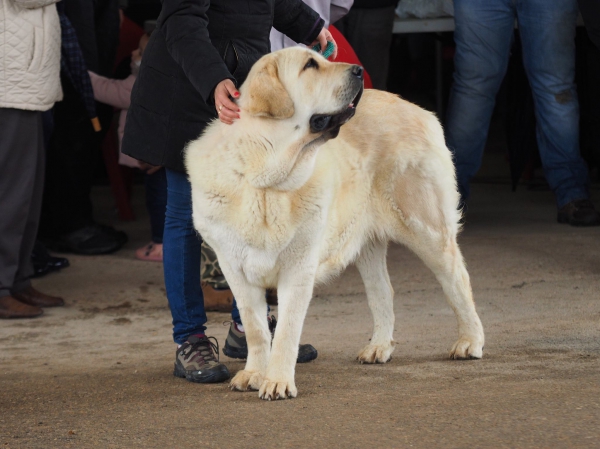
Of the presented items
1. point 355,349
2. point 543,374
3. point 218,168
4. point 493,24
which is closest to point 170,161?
point 218,168

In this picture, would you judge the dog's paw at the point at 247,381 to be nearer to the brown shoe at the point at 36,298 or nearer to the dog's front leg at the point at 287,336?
the dog's front leg at the point at 287,336

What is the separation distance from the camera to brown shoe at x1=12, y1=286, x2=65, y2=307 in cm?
554

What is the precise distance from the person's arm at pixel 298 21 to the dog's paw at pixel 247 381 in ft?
4.79

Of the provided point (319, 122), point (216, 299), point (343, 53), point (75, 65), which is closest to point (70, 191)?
point (75, 65)

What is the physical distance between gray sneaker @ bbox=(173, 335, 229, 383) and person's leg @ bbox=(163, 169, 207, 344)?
0.08m

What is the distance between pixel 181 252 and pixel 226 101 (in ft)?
2.62

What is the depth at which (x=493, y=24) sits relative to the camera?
6.34 metres

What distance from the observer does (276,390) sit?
11.3 ft

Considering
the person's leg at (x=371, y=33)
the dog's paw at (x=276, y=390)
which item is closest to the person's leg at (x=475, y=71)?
the person's leg at (x=371, y=33)

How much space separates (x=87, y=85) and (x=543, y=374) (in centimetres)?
366

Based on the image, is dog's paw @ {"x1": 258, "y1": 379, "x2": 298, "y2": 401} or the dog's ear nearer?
the dog's ear

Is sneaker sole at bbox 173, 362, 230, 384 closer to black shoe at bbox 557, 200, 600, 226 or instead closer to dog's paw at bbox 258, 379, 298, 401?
dog's paw at bbox 258, 379, 298, 401

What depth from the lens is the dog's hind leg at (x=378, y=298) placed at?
4145 mm

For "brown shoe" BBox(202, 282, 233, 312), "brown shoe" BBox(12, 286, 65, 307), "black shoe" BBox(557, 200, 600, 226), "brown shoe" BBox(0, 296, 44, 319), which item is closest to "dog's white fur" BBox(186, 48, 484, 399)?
"brown shoe" BBox(202, 282, 233, 312)
